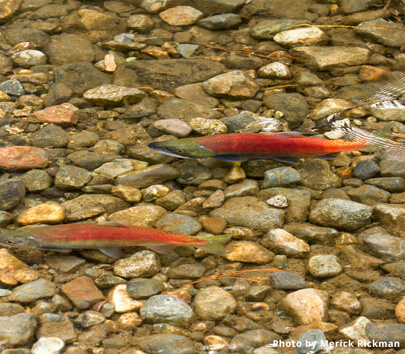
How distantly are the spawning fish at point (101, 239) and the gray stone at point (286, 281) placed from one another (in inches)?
18.8

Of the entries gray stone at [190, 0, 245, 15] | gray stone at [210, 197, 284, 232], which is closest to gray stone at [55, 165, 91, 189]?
gray stone at [210, 197, 284, 232]

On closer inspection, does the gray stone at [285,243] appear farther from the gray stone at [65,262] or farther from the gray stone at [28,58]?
the gray stone at [28,58]

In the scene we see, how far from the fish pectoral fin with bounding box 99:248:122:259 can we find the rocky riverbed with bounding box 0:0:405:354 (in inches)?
2.4

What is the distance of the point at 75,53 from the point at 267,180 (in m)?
3.56

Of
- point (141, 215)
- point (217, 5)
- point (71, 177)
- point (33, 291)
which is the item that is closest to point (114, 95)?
point (71, 177)

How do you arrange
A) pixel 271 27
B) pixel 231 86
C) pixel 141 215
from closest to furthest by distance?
pixel 141 215, pixel 231 86, pixel 271 27

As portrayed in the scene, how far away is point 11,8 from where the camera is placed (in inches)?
279

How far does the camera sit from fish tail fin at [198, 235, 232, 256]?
3.66 metres

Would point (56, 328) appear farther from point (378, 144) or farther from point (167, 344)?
point (378, 144)

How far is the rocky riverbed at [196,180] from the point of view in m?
3.17

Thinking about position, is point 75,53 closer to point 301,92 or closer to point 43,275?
point 301,92

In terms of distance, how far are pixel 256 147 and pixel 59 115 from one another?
2.40 m

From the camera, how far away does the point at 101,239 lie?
12.3 feet

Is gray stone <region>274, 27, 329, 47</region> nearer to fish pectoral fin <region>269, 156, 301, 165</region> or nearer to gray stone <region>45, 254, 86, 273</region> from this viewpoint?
fish pectoral fin <region>269, 156, 301, 165</region>
